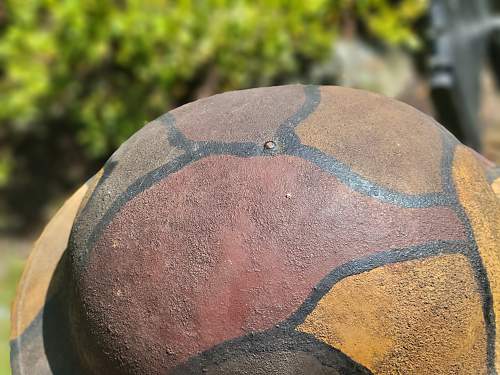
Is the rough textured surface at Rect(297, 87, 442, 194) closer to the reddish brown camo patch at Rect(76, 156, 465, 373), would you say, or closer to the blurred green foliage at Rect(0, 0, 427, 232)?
the reddish brown camo patch at Rect(76, 156, 465, 373)

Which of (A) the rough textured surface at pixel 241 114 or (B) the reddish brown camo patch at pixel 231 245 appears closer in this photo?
(B) the reddish brown camo patch at pixel 231 245

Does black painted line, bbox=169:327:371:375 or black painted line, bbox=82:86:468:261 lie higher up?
black painted line, bbox=82:86:468:261

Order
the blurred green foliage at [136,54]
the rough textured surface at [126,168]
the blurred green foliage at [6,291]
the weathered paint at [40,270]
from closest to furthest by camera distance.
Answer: the rough textured surface at [126,168] → the weathered paint at [40,270] → the blurred green foliage at [6,291] → the blurred green foliage at [136,54]

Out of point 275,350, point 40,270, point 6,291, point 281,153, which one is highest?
point 281,153

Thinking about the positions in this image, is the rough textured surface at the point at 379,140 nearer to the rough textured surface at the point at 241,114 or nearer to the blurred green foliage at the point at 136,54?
the rough textured surface at the point at 241,114

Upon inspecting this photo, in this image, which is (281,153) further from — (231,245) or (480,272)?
(480,272)

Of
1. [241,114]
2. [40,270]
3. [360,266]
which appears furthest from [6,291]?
[360,266]

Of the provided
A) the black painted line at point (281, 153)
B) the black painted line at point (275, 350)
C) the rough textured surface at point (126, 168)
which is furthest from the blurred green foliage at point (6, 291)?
the black painted line at point (275, 350)

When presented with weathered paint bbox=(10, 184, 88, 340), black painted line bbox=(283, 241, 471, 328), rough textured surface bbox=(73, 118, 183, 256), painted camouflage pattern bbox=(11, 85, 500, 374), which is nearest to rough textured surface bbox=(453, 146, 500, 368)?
painted camouflage pattern bbox=(11, 85, 500, 374)
